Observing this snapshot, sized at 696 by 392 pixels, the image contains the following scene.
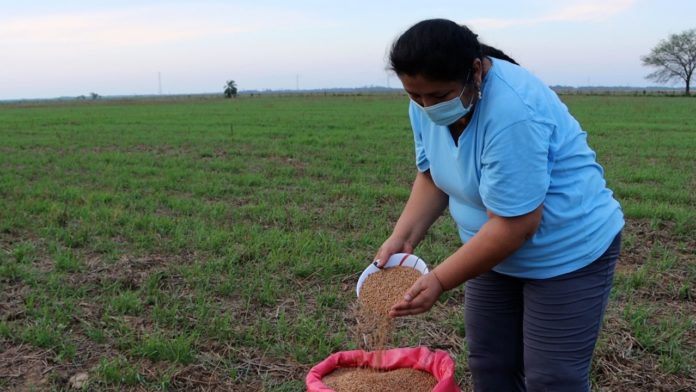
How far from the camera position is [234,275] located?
4117 millimetres

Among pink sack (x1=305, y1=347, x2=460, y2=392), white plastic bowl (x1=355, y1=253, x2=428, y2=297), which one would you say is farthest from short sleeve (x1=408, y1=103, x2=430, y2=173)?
pink sack (x1=305, y1=347, x2=460, y2=392)

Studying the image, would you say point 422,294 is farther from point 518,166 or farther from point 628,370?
point 628,370

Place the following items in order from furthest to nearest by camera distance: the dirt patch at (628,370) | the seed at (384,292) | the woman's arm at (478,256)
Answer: the dirt patch at (628,370), the seed at (384,292), the woman's arm at (478,256)

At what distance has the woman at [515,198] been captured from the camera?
4.99 feet

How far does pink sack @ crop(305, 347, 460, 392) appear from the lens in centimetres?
223

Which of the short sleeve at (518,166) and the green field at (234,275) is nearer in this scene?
the short sleeve at (518,166)

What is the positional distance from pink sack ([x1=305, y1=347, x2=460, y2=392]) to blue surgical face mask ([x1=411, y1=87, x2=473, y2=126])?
0.93 meters

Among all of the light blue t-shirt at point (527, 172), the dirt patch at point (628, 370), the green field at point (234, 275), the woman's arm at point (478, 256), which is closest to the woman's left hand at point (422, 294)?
the woman's arm at point (478, 256)

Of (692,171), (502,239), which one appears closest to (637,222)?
(692,171)

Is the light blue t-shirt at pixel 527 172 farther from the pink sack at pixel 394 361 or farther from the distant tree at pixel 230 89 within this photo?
the distant tree at pixel 230 89

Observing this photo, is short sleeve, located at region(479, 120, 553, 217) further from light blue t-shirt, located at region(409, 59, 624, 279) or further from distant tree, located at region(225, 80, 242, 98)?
distant tree, located at region(225, 80, 242, 98)

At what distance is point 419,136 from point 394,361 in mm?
918

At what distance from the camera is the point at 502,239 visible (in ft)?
5.29

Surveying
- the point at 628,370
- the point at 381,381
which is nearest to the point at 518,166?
the point at 381,381
